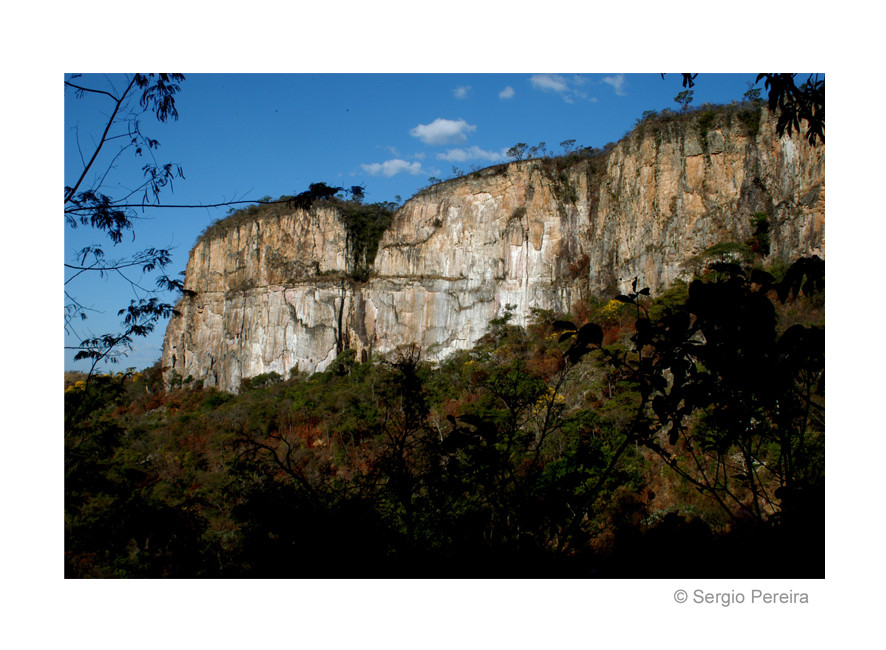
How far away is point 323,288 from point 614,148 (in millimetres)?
18157

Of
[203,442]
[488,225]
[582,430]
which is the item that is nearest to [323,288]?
[488,225]

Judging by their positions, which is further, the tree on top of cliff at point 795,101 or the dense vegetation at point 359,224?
the dense vegetation at point 359,224

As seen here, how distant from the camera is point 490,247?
105ft

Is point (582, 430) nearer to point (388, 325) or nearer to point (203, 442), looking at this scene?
point (203, 442)

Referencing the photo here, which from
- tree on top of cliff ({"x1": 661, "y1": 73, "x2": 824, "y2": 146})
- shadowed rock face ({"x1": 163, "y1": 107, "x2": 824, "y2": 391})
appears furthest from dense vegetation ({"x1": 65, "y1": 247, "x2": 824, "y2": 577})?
shadowed rock face ({"x1": 163, "y1": 107, "x2": 824, "y2": 391})

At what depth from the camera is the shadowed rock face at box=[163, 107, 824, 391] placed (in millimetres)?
25188

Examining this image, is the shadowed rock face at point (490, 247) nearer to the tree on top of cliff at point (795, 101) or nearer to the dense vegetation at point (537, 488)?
the dense vegetation at point (537, 488)

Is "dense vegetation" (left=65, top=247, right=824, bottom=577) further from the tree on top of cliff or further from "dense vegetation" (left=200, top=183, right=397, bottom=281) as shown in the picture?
"dense vegetation" (left=200, top=183, right=397, bottom=281)

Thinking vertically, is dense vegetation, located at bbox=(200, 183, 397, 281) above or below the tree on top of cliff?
above

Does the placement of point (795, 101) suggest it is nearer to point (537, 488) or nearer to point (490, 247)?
point (537, 488)

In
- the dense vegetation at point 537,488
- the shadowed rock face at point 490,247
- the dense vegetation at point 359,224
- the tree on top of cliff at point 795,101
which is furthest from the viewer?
the dense vegetation at point 359,224

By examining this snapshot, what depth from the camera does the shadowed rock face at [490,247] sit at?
25.2 meters

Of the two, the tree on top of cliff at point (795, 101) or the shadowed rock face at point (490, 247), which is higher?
the shadowed rock face at point (490, 247)

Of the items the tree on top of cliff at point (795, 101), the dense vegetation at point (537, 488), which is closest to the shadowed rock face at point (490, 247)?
the dense vegetation at point (537, 488)
